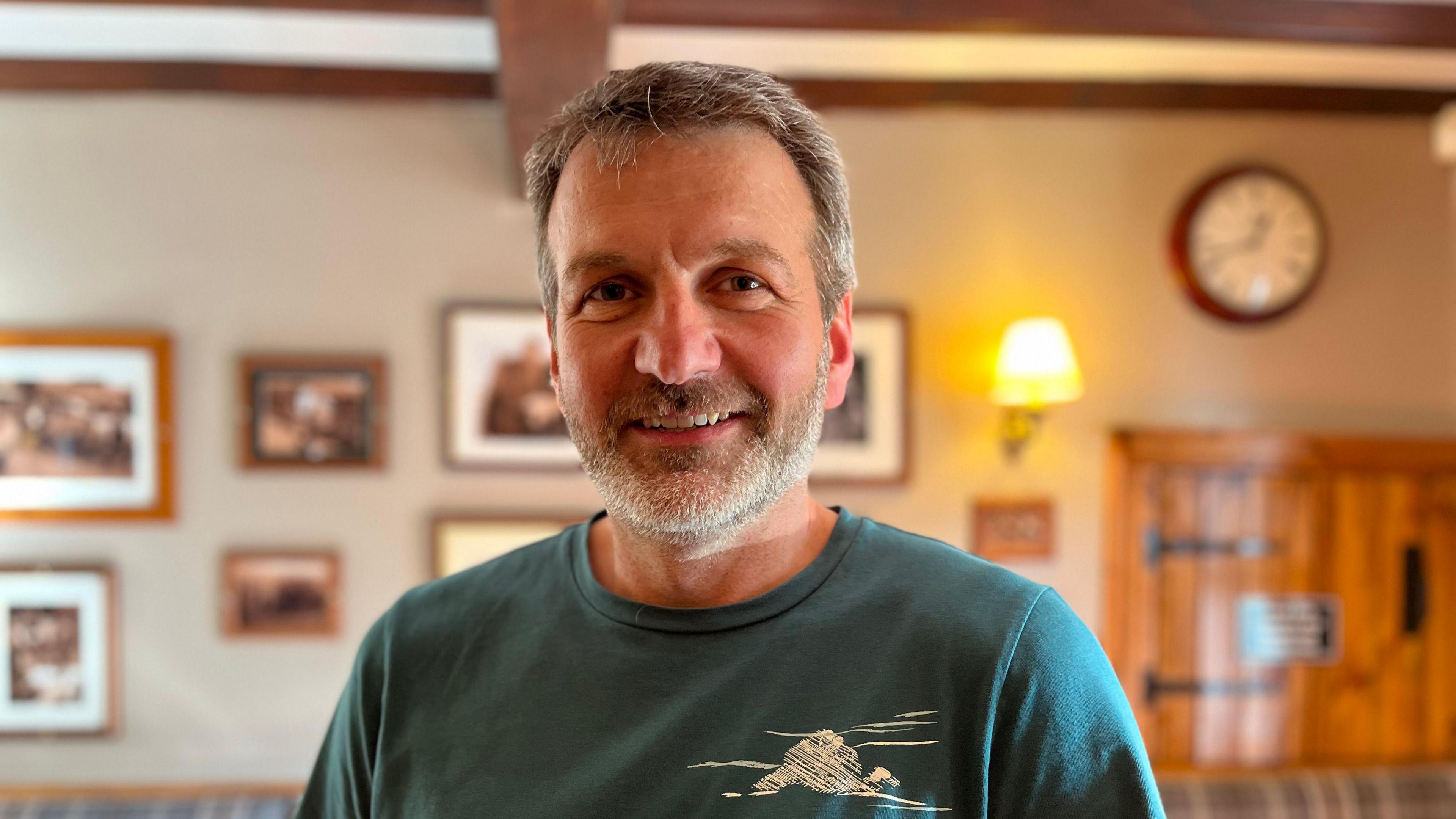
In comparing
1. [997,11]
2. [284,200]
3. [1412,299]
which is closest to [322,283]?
[284,200]

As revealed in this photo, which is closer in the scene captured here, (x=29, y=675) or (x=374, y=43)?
(x=374, y=43)

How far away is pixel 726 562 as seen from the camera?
886mm

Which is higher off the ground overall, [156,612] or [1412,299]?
[1412,299]

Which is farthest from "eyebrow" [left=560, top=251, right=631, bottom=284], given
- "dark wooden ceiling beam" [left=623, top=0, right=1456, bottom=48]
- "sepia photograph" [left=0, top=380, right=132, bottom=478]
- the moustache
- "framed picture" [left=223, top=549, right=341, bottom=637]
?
"sepia photograph" [left=0, top=380, right=132, bottom=478]

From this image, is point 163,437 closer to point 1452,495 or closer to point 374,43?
point 374,43

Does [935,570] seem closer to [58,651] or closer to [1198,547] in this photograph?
[1198,547]

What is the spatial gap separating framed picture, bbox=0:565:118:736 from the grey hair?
262cm

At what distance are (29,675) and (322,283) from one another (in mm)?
1433

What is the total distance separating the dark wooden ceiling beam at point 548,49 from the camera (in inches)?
71.4

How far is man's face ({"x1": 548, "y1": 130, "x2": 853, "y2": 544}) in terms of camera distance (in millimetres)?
831

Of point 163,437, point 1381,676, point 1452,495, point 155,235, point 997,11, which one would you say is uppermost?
point 997,11

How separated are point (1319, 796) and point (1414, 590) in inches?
29.8

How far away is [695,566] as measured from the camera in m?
0.88

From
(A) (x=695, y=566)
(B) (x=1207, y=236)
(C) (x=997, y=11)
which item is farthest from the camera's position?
(B) (x=1207, y=236)
